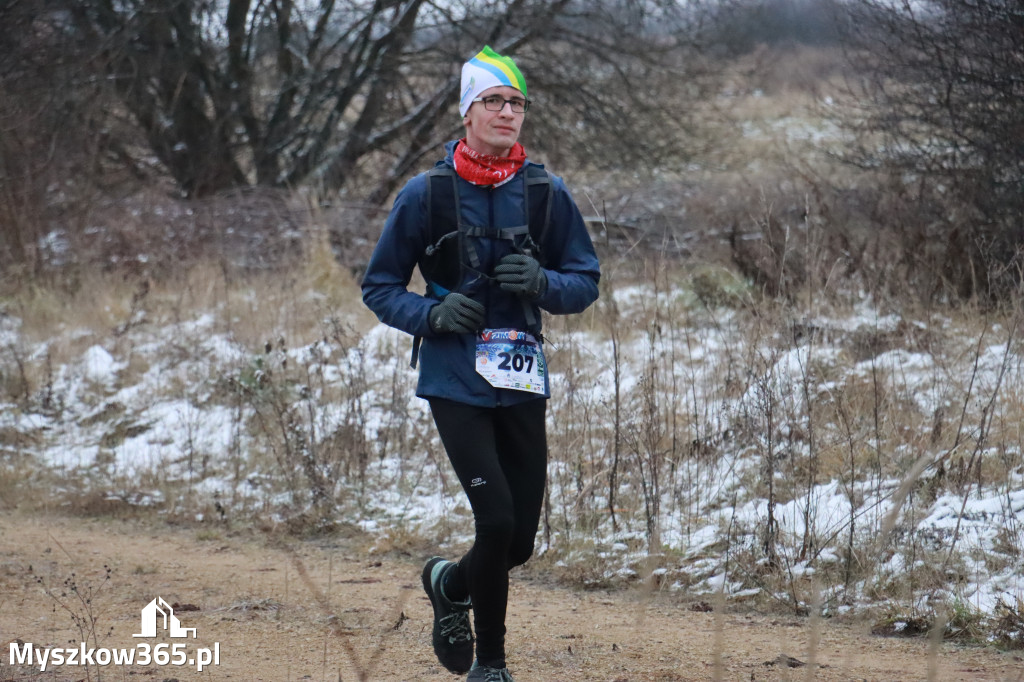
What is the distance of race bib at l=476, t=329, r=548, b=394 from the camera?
3.30 meters

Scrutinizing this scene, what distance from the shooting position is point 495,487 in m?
3.25

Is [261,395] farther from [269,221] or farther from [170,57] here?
[170,57]

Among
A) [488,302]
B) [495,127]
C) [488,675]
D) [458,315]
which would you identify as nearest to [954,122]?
[495,127]

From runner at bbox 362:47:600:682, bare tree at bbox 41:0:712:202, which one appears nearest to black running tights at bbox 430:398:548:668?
runner at bbox 362:47:600:682

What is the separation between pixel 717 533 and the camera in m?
5.42

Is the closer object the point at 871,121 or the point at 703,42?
the point at 871,121

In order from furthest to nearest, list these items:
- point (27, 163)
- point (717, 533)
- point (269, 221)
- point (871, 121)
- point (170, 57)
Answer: point (170, 57) < point (269, 221) < point (27, 163) < point (871, 121) < point (717, 533)

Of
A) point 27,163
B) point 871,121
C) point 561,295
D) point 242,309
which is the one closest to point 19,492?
point 242,309

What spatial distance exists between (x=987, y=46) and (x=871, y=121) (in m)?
1.49

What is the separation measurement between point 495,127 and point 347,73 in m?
13.3

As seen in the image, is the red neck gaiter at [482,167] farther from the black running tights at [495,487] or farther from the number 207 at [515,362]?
the black running tights at [495,487]

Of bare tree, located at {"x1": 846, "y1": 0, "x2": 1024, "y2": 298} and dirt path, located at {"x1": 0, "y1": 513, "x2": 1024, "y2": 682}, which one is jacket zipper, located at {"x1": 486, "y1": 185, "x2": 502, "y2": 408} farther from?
bare tree, located at {"x1": 846, "y1": 0, "x2": 1024, "y2": 298}

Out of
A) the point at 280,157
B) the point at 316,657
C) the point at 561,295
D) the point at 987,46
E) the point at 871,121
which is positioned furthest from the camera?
the point at 280,157

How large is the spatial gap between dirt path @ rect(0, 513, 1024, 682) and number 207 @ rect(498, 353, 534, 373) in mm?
907
